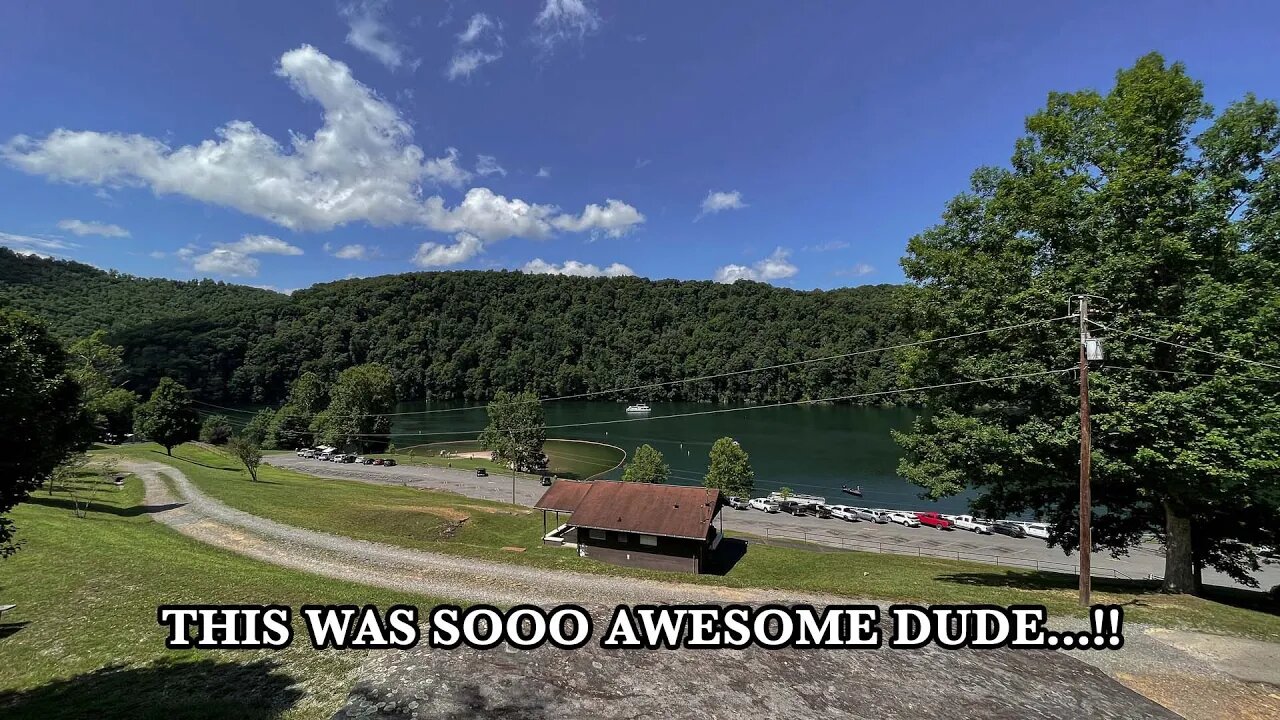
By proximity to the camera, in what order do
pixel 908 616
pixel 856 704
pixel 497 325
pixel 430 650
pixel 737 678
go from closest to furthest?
pixel 856 704
pixel 737 678
pixel 430 650
pixel 908 616
pixel 497 325

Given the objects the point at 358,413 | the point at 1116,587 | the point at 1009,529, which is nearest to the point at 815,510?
the point at 1009,529

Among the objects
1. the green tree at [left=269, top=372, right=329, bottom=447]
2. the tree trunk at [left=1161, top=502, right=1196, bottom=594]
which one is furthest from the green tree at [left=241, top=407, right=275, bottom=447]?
the tree trunk at [left=1161, top=502, right=1196, bottom=594]

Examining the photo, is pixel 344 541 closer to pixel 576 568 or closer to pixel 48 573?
pixel 48 573

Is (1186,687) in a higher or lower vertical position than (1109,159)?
lower

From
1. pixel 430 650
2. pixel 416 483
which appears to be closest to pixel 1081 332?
pixel 430 650

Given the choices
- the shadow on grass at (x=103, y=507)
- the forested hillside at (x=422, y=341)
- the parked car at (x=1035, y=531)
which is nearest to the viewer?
the shadow on grass at (x=103, y=507)

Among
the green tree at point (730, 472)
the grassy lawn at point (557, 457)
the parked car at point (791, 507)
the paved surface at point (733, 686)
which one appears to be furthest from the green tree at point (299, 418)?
the paved surface at point (733, 686)

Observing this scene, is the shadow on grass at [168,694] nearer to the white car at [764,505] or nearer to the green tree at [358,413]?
the white car at [764,505]
